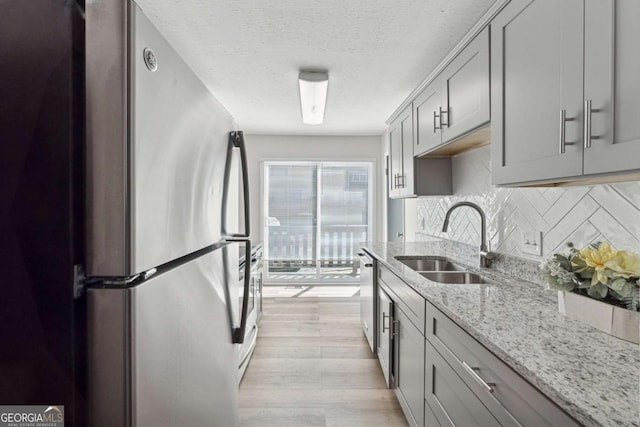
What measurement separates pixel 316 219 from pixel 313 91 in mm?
2745

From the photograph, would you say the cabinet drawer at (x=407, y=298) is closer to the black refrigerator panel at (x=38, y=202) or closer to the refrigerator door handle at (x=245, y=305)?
the refrigerator door handle at (x=245, y=305)

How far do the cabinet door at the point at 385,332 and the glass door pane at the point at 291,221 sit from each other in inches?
110

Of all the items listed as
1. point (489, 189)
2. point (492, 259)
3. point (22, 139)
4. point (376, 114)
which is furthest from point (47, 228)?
point (376, 114)

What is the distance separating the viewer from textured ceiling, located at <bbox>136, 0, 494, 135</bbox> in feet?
5.74

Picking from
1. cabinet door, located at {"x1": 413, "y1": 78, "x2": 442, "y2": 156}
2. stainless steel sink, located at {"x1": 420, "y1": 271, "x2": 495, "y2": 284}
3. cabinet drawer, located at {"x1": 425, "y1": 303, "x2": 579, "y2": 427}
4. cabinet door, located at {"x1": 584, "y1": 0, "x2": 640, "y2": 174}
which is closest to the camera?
cabinet drawer, located at {"x1": 425, "y1": 303, "x2": 579, "y2": 427}

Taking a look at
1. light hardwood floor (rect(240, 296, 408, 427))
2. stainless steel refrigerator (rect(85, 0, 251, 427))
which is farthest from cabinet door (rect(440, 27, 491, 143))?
Result: light hardwood floor (rect(240, 296, 408, 427))

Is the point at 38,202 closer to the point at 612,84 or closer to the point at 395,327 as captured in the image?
the point at 612,84

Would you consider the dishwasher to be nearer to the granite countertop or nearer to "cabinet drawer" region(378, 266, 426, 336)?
"cabinet drawer" region(378, 266, 426, 336)

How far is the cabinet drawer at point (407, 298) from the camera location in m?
1.58

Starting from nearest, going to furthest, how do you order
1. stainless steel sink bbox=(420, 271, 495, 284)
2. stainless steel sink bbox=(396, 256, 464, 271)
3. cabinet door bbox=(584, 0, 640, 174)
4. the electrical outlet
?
cabinet door bbox=(584, 0, 640, 174)
the electrical outlet
stainless steel sink bbox=(420, 271, 495, 284)
stainless steel sink bbox=(396, 256, 464, 271)

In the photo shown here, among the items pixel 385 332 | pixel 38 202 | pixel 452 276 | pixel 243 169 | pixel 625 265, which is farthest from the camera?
pixel 385 332

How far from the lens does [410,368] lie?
179 cm

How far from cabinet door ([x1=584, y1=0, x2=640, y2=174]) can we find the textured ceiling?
3.08 feet

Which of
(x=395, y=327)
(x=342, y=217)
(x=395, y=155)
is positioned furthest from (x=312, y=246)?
(x=395, y=327)
